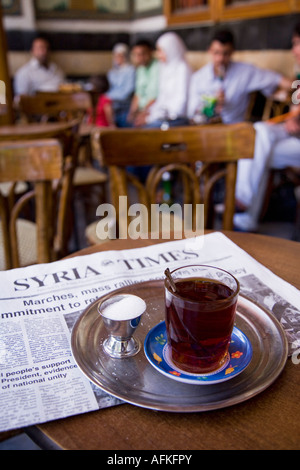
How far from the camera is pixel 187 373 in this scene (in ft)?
1.69

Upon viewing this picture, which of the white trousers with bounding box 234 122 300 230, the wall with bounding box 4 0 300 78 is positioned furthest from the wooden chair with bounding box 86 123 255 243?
the wall with bounding box 4 0 300 78

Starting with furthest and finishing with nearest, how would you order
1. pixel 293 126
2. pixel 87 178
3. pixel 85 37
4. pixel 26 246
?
pixel 85 37 → pixel 293 126 → pixel 87 178 → pixel 26 246

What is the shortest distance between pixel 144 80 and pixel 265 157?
9.87ft

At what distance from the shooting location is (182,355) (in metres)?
0.53

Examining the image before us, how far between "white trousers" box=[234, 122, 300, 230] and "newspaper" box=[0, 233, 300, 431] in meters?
2.27

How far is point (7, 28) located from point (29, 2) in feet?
1.86

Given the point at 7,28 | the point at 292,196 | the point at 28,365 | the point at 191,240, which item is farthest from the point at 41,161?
the point at 7,28

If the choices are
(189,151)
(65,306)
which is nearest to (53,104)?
(189,151)

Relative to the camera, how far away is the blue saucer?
505 mm

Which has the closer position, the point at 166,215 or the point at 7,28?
the point at 166,215

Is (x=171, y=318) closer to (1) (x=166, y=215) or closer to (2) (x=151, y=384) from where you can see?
(2) (x=151, y=384)

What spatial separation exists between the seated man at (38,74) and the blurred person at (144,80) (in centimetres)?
169

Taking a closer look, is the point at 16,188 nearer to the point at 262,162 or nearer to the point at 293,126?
the point at 262,162

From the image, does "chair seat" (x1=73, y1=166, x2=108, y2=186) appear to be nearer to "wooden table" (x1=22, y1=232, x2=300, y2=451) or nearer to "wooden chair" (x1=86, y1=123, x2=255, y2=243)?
"wooden chair" (x1=86, y1=123, x2=255, y2=243)
